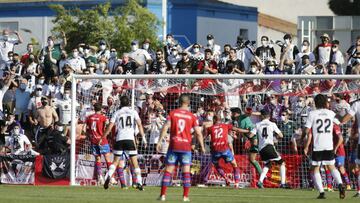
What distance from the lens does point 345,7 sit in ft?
238

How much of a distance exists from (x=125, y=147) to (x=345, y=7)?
4429 cm

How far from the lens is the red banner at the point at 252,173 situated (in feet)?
111

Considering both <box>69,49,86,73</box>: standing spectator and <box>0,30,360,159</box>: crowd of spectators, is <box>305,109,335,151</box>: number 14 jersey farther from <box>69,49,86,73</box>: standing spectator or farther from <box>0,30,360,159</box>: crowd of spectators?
<box>69,49,86,73</box>: standing spectator

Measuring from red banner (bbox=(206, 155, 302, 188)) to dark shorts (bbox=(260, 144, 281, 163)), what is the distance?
1.10 meters

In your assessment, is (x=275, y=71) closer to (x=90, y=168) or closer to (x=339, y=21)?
(x=90, y=168)

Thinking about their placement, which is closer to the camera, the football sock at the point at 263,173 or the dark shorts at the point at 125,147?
the dark shorts at the point at 125,147

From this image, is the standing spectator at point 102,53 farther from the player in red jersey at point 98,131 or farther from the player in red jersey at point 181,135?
the player in red jersey at point 181,135

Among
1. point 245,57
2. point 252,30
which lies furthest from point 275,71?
point 252,30

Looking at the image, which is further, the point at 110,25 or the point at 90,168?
the point at 110,25

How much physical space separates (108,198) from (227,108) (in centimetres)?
887

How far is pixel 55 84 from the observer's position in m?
38.1

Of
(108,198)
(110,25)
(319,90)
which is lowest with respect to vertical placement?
(108,198)

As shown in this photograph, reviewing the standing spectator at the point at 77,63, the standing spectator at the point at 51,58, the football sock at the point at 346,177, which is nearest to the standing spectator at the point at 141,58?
the standing spectator at the point at 77,63

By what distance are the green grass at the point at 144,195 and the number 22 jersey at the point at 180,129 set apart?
1118 mm
